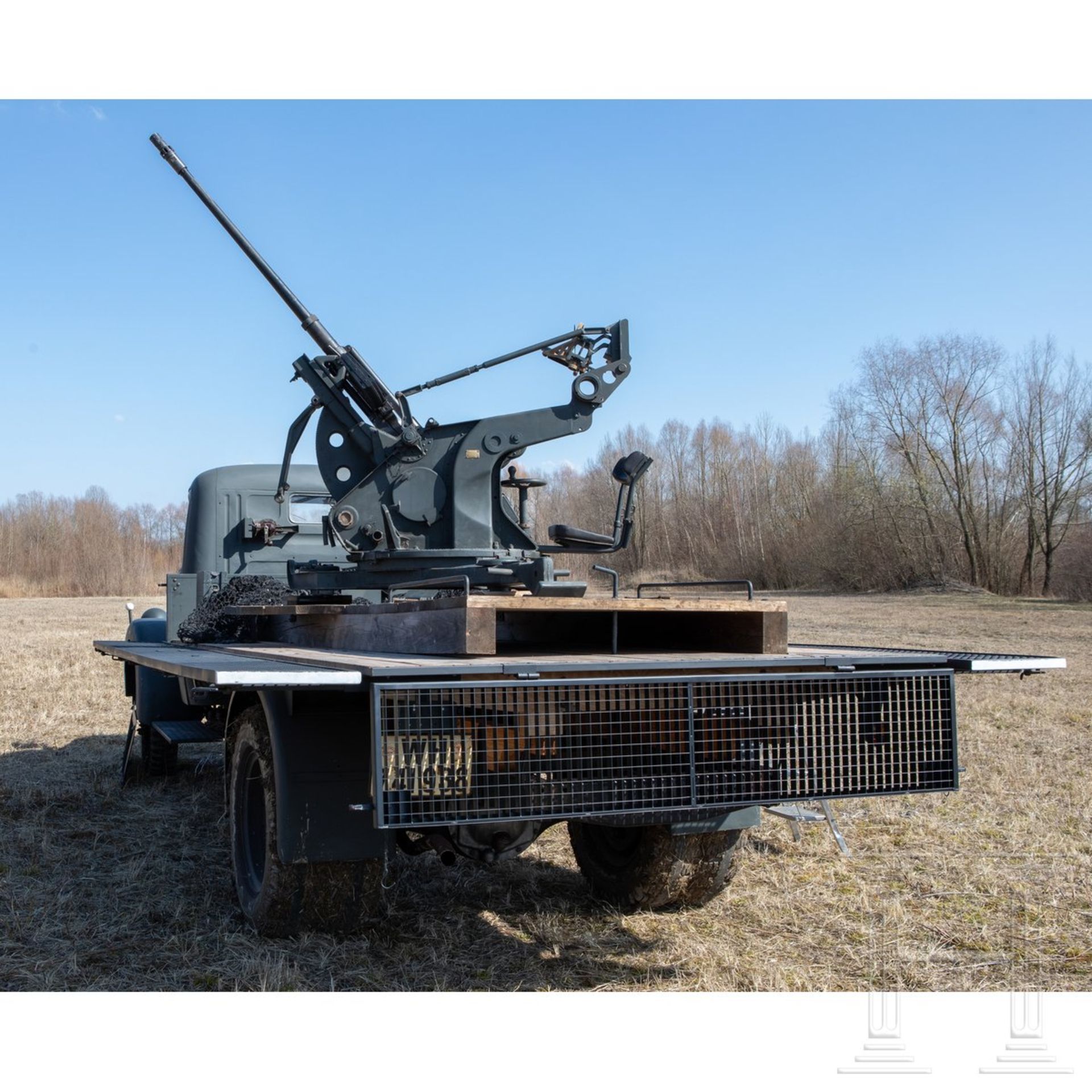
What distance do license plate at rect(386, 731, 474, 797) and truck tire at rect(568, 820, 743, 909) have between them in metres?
1.40

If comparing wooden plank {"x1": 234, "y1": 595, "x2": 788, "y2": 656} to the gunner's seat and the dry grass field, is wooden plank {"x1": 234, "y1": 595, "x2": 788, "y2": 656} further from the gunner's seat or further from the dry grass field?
the dry grass field

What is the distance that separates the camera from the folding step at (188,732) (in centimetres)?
599

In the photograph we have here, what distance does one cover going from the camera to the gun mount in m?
5.02

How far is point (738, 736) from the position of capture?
11.1ft

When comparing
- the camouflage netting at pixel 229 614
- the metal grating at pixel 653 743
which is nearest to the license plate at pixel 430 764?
the metal grating at pixel 653 743

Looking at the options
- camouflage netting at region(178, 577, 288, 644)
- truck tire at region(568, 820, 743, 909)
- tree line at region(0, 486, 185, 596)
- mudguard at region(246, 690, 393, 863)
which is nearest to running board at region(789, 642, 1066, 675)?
truck tire at region(568, 820, 743, 909)

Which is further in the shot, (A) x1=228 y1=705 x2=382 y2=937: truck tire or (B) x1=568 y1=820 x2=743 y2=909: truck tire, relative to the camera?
(B) x1=568 y1=820 x2=743 y2=909: truck tire

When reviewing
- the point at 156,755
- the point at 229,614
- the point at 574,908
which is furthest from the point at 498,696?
the point at 156,755

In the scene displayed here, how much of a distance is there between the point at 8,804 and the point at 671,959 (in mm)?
4344

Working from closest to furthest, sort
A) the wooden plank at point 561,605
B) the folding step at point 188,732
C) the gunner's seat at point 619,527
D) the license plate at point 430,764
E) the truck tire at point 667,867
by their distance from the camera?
the license plate at point 430,764, the wooden plank at point 561,605, the truck tire at point 667,867, the gunner's seat at point 619,527, the folding step at point 188,732

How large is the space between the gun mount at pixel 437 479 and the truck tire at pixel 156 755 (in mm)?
2345

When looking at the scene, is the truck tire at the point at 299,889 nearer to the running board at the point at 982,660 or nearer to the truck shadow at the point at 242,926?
the truck shadow at the point at 242,926

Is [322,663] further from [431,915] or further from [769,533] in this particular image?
[769,533]

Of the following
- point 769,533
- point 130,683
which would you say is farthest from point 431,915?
point 769,533
